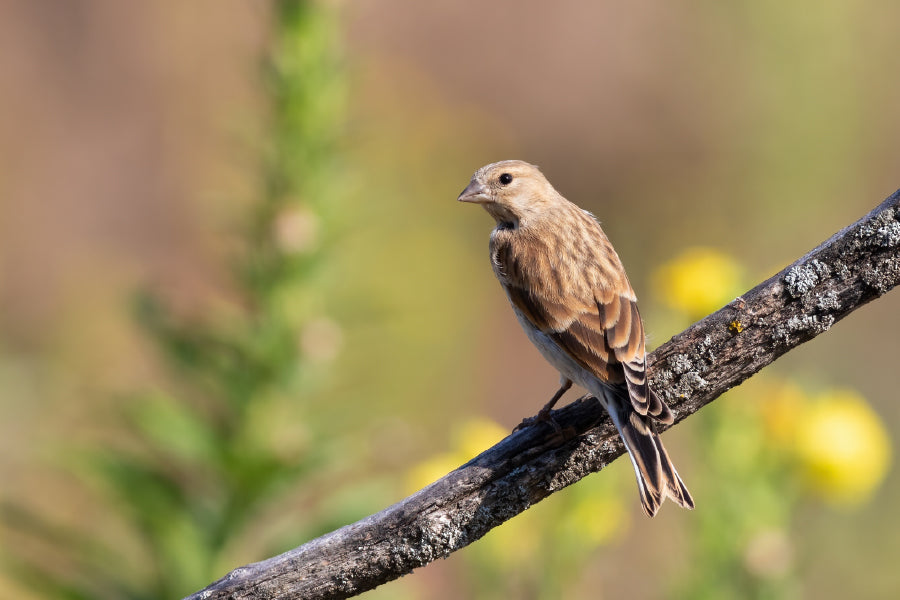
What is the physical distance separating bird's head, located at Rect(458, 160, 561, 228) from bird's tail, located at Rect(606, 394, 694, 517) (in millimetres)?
1395

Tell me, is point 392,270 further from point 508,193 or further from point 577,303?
point 577,303

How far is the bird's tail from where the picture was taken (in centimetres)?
254

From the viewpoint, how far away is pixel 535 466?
241cm

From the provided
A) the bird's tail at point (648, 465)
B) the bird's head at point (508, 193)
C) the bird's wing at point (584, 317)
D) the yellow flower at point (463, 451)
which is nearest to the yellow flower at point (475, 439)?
the yellow flower at point (463, 451)

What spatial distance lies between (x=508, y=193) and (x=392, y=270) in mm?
3387

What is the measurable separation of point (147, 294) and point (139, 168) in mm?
5106

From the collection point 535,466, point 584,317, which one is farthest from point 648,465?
point 584,317

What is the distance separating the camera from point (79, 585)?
12.9 feet

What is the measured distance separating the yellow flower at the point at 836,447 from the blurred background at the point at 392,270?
12 millimetres

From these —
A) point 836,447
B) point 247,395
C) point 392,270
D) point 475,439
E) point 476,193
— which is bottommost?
point 836,447

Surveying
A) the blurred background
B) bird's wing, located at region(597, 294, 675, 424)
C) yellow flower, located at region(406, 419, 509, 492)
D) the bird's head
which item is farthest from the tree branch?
the bird's head

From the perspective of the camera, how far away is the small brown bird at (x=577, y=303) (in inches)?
101

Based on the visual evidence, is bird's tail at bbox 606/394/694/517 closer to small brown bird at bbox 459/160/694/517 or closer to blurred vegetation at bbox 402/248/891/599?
small brown bird at bbox 459/160/694/517

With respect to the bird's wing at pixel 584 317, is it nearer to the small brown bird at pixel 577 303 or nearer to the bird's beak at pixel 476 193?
the small brown bird at pixel 577 303
